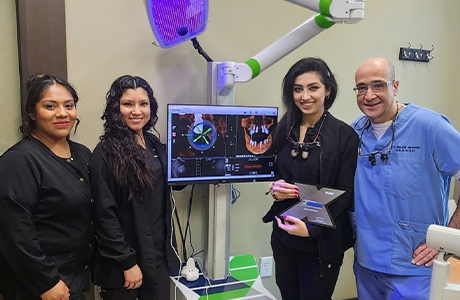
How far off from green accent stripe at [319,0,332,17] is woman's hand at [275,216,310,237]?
0.81m

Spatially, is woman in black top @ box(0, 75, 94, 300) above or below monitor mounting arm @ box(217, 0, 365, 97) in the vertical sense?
below

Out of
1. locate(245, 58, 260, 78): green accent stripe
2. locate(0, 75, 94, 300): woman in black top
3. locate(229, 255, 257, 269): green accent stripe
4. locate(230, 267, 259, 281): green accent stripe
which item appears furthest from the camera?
locate(229, 255, 257, 269): green accent stripe


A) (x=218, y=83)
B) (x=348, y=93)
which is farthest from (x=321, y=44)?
(x=218, y=83)

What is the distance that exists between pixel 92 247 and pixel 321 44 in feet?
5.61

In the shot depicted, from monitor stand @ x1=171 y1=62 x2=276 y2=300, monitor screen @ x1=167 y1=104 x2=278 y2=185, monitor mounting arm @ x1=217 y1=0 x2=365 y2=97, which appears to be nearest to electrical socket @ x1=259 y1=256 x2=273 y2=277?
monitor stand @ x1=171 y1=62 x2=276 y2=300

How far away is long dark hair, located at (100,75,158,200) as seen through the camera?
4.84 ft

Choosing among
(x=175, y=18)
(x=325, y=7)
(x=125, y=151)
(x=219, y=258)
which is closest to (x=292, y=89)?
(x=325, y=7)

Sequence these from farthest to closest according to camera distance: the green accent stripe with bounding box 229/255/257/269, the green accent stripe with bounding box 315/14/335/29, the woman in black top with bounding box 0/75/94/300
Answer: the green accent stripe with bounding box 229/255/257/269, the green accent stripe with bounding box 315/14/335/29, the woman in black top with bounding box 0/75/94/300

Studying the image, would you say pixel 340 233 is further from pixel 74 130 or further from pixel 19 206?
pixel 74 130

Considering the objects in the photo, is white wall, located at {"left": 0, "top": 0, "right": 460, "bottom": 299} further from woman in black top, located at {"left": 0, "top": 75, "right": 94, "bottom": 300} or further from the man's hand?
the man's hand

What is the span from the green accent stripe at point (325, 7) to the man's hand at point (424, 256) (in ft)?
3.10

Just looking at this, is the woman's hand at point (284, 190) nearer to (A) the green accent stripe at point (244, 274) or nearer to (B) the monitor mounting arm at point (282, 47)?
(B) the monitor mounting arm at point (282, 47)

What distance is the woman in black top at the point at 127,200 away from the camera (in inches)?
57.4

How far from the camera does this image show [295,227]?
4.83 ft
